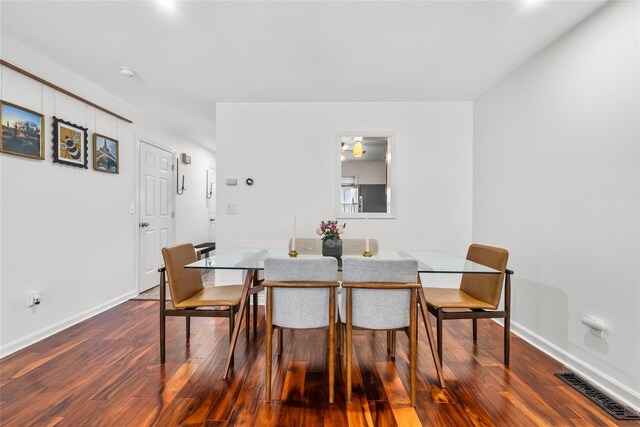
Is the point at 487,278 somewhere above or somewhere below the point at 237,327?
above

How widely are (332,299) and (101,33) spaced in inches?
98.5

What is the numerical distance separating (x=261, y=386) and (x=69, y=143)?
278cm

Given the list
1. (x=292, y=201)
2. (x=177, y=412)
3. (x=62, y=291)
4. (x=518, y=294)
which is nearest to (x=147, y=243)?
(x=62, y=291)

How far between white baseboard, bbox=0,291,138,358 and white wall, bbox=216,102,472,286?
1319mm

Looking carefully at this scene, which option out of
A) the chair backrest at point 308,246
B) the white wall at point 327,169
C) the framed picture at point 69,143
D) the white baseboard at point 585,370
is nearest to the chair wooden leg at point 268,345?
the chair backrest at point 308,246

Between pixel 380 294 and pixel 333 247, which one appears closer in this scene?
pixel 380 294

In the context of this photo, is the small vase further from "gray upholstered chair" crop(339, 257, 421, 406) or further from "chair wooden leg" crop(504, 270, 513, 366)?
"chair wooden leg" crop(504, 270, 513, 366)

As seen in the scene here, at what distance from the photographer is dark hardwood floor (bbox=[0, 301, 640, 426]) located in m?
1.54

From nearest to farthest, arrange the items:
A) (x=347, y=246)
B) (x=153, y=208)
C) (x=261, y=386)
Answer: (x=261, y=386) < (x=347, y=246) < (x=153, y=208)

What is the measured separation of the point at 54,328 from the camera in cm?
255

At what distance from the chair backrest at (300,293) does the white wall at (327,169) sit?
181cm

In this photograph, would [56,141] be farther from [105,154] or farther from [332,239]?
[332,239]

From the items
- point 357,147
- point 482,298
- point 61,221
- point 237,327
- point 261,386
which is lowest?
point 261,386

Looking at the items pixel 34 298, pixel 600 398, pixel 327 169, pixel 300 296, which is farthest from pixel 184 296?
pixel 600 398
